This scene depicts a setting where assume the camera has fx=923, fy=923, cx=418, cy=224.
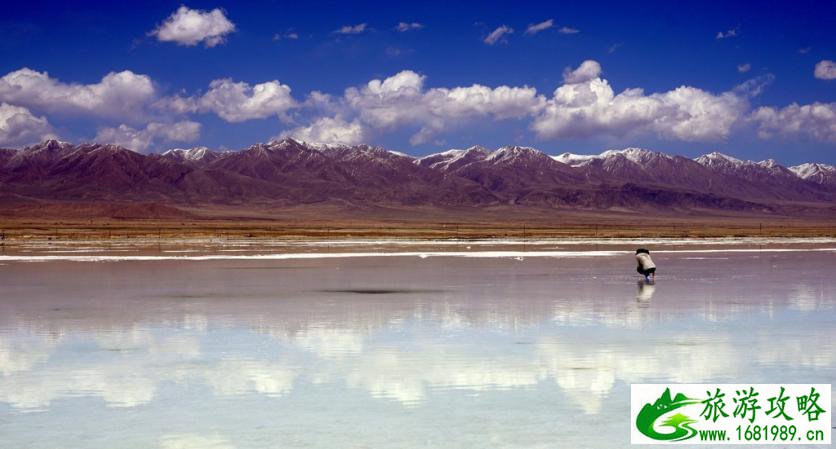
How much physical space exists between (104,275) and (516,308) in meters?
14.9

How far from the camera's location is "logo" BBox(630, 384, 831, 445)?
26.8ft

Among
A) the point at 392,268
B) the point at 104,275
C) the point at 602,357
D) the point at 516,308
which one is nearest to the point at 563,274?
the point at 392,268

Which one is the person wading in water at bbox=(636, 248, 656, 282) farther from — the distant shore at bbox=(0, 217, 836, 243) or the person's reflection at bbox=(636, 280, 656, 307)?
the distant shore at bbox=(0, 217, 836, 243)

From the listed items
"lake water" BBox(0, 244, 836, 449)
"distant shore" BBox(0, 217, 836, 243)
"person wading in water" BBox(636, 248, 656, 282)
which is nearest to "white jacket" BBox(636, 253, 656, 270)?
"person wading in water" BBox(636, 248, 656, 282)

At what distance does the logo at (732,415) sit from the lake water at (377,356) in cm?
34

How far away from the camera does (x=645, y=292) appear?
2177 cm

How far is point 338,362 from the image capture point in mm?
11820

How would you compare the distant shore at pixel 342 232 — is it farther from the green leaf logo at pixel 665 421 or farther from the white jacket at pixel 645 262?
the green leaf logo at pixel 665 421

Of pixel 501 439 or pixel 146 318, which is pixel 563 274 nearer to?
pixel 146 318

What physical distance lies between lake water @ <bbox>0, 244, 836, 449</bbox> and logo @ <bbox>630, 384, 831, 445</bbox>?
34 centimetres

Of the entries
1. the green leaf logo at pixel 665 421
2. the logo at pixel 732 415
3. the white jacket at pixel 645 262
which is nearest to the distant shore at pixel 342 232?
the white jacket at pixel 645 262

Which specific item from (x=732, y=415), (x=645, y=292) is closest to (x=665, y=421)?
(x=732, y=415)

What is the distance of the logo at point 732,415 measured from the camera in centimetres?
817

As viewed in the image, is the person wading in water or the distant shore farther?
the distant shore
